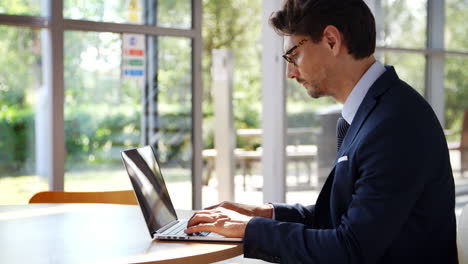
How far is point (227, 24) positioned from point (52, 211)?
49.4ft

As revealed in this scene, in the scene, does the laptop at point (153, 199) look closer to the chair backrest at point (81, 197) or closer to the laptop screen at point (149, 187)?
the laptop screen at point (149, 187)

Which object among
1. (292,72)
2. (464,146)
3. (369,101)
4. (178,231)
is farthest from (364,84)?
(464,146)

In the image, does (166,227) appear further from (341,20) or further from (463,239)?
(463,239)

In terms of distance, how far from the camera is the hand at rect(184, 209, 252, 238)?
1.70 m

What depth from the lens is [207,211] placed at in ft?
5.85

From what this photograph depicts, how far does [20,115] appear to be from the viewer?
4449 millimetres

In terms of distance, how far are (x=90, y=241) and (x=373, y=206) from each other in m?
0.83

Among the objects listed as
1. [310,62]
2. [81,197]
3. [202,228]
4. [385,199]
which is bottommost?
[81,197]

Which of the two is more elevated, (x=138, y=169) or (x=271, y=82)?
(x=271, y=82)

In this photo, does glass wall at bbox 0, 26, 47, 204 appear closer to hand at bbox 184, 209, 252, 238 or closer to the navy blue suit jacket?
hand at bbox 184, 209, 252, 238

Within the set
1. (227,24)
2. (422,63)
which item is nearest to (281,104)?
(422,63)

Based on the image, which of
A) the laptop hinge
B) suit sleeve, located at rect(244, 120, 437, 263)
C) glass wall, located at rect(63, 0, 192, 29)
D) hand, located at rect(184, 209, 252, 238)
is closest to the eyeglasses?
suit sleeve, located at rect(244, 120, 437, 263)

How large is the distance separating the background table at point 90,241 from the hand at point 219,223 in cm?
4

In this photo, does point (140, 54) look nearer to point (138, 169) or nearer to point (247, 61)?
point (138, 169)
